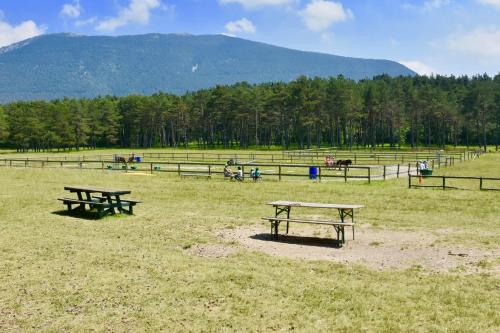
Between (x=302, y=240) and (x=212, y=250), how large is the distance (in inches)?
111

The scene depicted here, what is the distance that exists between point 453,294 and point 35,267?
8.97 meters

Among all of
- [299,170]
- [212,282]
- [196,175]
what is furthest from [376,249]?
[299,170]

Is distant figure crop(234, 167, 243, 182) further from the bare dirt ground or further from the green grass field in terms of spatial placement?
the bare dirt ground

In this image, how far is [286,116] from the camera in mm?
107000

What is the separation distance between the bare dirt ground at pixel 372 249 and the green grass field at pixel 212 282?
20 centimetres

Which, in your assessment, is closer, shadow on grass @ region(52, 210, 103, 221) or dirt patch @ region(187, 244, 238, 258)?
dirt patch @ region(187, 244, 238, 258)

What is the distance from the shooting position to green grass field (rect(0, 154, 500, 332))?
314 inches

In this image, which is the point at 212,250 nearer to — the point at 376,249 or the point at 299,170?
Answer: the point at 376,249

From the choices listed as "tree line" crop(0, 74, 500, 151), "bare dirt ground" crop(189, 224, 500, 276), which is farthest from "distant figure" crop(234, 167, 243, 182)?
"tree line" crop(0, 74, 500, 151)

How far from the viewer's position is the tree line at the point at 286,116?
101 metres

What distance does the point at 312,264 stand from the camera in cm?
1130

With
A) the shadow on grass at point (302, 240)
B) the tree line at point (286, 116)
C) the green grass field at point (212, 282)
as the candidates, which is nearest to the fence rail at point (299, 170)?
the shadow on grass at point (302, 240)

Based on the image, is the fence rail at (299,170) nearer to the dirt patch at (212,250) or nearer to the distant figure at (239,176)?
the distant figure at (239,176)

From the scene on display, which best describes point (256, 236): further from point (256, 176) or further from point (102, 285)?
point (256, 176)
